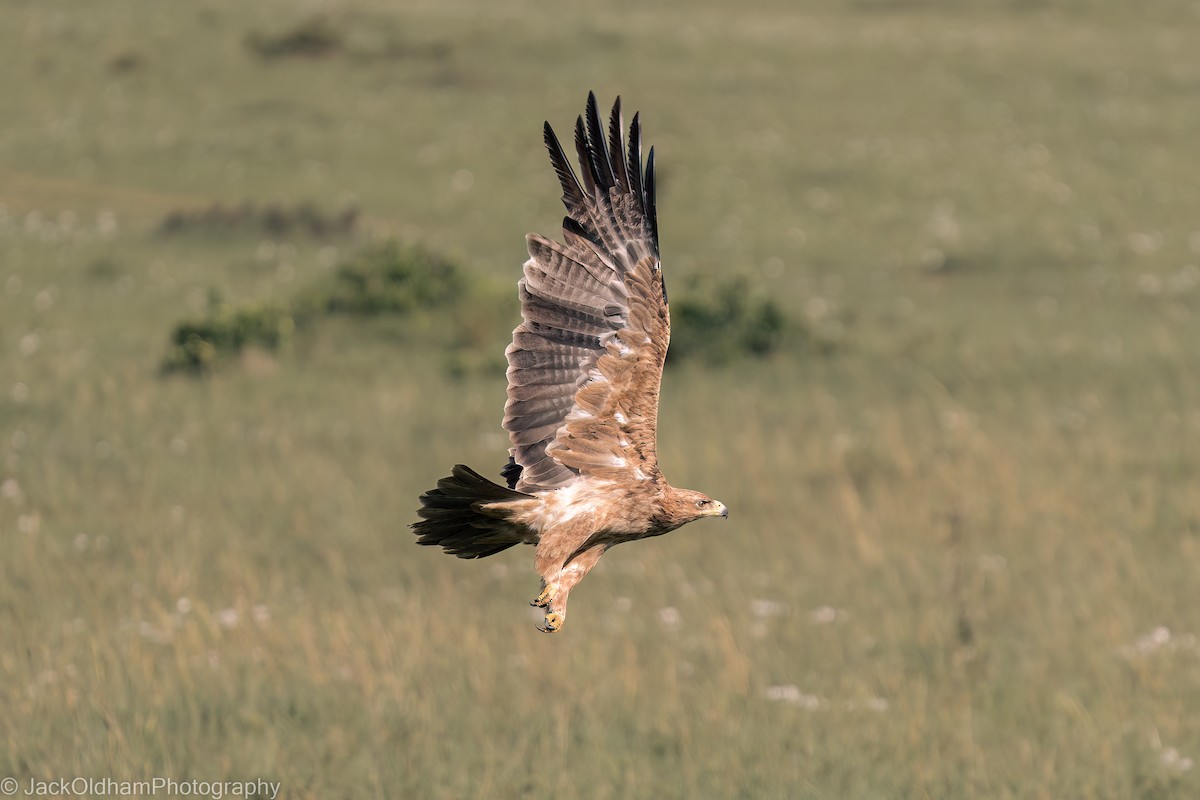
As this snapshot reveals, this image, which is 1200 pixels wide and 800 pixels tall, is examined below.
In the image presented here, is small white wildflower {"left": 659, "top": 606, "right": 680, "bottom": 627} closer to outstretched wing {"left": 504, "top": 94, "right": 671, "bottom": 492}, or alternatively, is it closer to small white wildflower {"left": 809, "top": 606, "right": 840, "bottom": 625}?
small white wildflower {"left": 809, "top": 606, "right": 840, "bottom": 625}

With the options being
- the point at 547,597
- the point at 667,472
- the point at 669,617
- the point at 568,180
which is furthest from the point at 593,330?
the point at 667,472

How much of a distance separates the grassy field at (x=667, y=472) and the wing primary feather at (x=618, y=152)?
10.8 ft

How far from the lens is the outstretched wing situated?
4.11 metres

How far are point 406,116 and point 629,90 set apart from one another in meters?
4.98

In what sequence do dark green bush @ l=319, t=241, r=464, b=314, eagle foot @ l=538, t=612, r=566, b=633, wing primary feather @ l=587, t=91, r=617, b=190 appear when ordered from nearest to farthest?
eagle foot @ l=538, t=612, r=566, b=633 → wing primary feather @ l=587, t=91, r=617, b=190 → dark green bush @ l=319, t=241, r=464, b=314

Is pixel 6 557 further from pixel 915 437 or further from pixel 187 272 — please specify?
pixel 187 272

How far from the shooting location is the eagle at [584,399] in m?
3.83

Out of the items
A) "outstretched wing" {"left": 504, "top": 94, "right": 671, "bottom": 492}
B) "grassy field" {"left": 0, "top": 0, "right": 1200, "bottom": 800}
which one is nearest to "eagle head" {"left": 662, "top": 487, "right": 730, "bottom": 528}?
"outstretched wing" {"left": 504, "top": 94, "right": 671, "bottom": 492}

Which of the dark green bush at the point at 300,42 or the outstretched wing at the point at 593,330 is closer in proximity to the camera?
the outstretched wing at the point at 593,330

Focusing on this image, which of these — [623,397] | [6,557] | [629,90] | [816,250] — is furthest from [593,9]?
[623,397]

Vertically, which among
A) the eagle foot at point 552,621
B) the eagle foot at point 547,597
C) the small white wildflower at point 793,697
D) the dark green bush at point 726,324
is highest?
the eagle foot at point 547,597

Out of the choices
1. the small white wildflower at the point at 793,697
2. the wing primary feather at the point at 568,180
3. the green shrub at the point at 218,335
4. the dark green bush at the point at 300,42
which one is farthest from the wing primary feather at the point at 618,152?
the dark green bush at the point at 300,42

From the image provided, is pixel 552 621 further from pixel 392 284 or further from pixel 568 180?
pixel 392 284

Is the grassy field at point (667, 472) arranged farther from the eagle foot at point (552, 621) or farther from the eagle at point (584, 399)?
the eagle foot at point (552, 621)
